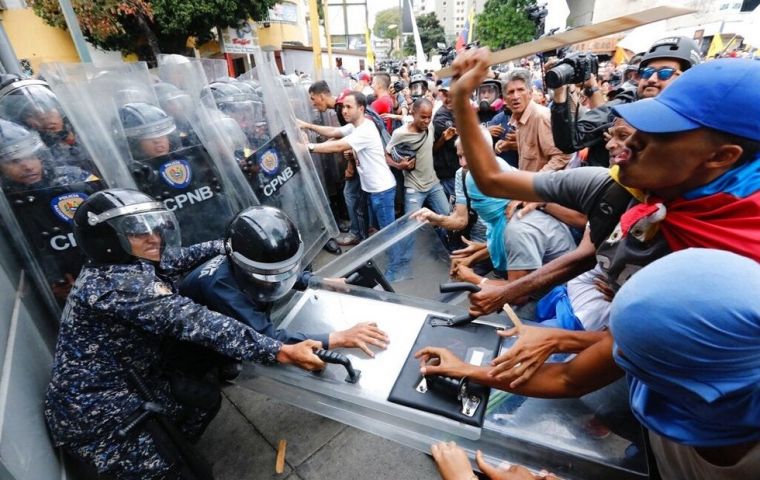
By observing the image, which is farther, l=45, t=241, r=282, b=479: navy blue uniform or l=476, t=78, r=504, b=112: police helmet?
l=476, t=78, r=504, b=112: police helmet

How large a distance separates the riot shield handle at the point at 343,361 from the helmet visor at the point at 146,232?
3.17ft

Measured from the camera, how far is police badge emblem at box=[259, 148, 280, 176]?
11.2 feet

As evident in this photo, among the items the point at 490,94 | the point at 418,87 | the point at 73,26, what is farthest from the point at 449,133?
the point at 73,26

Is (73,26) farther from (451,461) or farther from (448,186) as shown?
(451,461)

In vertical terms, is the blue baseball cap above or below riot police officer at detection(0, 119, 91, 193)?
above

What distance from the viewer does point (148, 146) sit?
8.83ft

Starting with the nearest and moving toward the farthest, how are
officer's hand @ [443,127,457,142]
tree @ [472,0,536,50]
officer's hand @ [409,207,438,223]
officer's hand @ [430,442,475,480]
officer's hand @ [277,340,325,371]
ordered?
officer's hand @ [430,442,475,480], officer's hand @ [277,340,325,371], officer's hand @ [409,207,438,223], officer's hand @ [443,127,457,142], tree @ [472,0,536,50]

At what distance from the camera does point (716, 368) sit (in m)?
0.72

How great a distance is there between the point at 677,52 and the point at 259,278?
3090 millimetres

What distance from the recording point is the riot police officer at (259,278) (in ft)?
5.58

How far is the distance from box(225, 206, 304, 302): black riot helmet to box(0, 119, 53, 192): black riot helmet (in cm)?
132

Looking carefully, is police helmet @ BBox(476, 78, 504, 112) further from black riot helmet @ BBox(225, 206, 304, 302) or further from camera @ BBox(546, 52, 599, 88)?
black riot helmet @ BBox(225, 206, 304, 302)

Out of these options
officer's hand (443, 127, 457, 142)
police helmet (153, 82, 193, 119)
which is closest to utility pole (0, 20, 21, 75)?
police helmet (153, 82, 193, 119)

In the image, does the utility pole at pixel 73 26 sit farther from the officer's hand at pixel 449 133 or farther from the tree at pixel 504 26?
the tree at pixel 504 26
